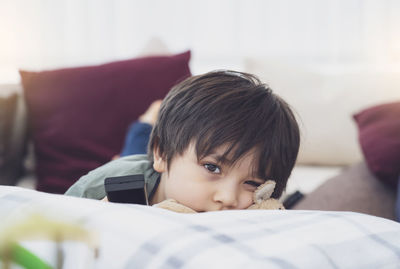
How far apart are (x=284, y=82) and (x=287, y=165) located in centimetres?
105

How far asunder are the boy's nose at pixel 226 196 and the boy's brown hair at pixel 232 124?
39 mm

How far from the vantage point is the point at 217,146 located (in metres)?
0.75

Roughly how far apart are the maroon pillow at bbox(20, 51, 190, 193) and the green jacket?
54cm

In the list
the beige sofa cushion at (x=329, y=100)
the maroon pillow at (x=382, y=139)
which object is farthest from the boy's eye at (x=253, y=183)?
the beige sofa cushion at (x=329, y=100)

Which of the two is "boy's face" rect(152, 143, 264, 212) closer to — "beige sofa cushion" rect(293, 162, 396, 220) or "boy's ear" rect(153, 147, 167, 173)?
"boy's ear" rect(153, 147, 167, 173)

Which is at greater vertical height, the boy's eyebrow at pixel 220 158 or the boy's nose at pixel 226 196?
the boy's eyebrow at pixel 220 158

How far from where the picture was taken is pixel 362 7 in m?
2.34

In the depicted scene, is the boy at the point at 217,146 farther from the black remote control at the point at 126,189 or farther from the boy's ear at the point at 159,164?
the black remote control at the point at 126,189

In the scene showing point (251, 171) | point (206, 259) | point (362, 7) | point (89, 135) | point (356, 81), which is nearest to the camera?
point (206, 259)

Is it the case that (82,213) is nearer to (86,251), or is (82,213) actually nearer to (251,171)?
(86,251)

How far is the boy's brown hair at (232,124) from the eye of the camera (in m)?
0.76

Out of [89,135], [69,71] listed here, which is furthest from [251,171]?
[69,71]

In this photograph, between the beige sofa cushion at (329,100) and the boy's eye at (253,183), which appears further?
the beige sofa cushion at (329,100)

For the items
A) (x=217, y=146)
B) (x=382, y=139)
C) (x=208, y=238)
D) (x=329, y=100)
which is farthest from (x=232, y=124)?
(x=329, y=100)
